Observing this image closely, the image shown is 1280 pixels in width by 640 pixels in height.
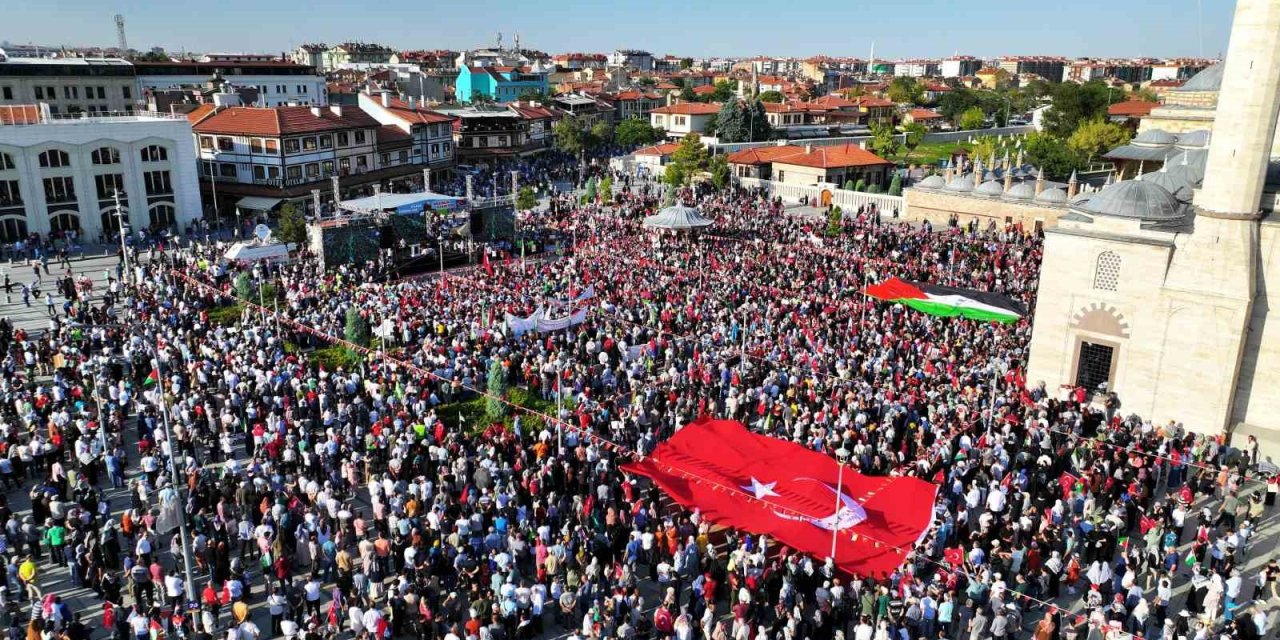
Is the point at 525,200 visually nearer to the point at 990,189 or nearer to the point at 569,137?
the point at 990,189

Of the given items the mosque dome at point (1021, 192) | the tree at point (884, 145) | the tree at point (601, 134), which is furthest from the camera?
the tree at point (601, 134)

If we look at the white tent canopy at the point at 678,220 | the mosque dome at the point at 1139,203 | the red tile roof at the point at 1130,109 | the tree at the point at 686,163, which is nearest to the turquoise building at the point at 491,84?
the tree at the point at 686,163

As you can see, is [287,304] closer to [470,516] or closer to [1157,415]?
[470,516]

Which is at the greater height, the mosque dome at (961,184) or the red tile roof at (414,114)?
the red tile roof at (414,114)

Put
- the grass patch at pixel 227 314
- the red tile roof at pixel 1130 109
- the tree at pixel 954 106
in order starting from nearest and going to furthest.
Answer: the grass patch at pixel 227 314 < the red tile roof at pixel 1130 109 < the tree at pixel 954 106

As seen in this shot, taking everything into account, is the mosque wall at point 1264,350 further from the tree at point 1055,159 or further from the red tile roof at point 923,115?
the red tile roof at point 923,115

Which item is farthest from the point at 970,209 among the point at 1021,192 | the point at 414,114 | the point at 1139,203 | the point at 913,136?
the point at 913,136

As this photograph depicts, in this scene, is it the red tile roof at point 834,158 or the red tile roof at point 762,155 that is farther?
the red tile roof at point 762,155
